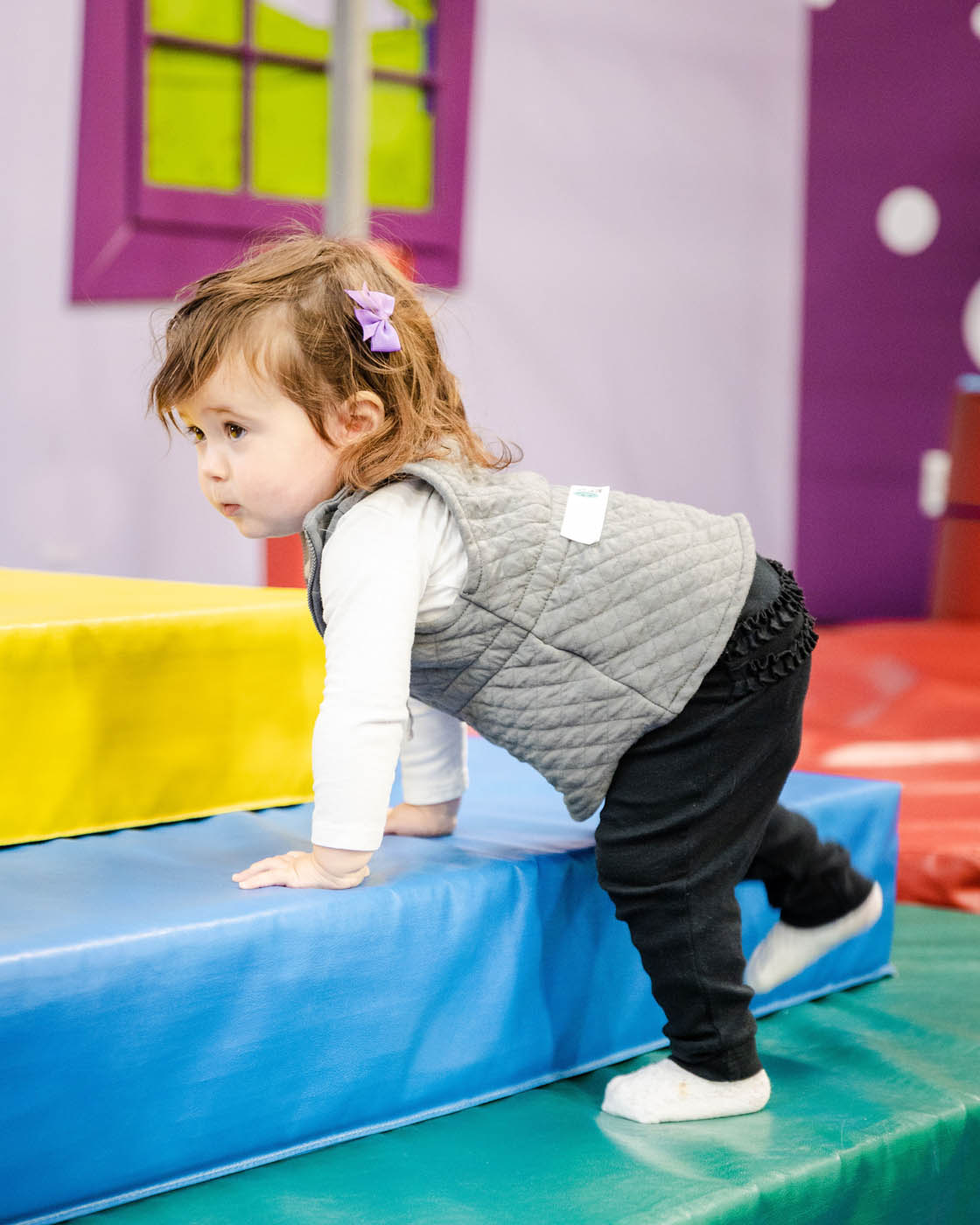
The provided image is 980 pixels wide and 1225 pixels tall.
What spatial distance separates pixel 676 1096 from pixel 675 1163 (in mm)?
84

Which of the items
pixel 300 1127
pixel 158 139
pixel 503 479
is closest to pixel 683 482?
pixel 158 139

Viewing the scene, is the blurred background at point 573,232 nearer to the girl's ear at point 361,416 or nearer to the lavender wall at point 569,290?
the lavender wall at point 569,290

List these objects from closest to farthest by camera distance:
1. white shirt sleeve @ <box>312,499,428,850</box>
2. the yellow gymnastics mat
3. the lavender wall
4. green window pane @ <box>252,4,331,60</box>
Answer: white shirt sleeve @ <box>312,499,428,850</box> → the yellow gymnastics mat → the lavender wall → green window pane @ <box>252,4,331,60</box>

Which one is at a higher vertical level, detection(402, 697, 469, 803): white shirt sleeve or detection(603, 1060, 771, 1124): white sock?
detection(402, 697, 469, 803): white shirt sleeve

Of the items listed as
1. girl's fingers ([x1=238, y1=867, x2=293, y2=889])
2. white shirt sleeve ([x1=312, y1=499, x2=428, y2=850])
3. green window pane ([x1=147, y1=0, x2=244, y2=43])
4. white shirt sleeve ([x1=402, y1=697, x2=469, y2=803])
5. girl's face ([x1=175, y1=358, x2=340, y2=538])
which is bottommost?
girl's fingers ([x1=238, y1=867, x2=293, y2=889])

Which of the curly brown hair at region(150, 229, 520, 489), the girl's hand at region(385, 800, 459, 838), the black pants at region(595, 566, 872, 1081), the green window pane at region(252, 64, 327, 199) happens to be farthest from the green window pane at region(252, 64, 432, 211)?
the black pants at region(595, 566, 872, 1081)

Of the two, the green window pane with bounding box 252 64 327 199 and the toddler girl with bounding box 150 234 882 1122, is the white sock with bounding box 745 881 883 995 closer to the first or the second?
the toddler girl with bounding box 150 234 882 1122

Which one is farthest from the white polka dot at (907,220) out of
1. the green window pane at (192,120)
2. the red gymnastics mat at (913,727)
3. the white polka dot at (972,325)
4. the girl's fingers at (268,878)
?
the girl's fingers at (268,878)

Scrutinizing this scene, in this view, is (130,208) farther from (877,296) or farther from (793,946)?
(793,946)

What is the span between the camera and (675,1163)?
0.94 meters

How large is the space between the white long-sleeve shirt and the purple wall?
6.31ft

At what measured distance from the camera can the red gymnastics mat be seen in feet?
5.84

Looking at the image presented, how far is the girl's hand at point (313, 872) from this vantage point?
964 mm

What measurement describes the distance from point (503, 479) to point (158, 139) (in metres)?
1.35
